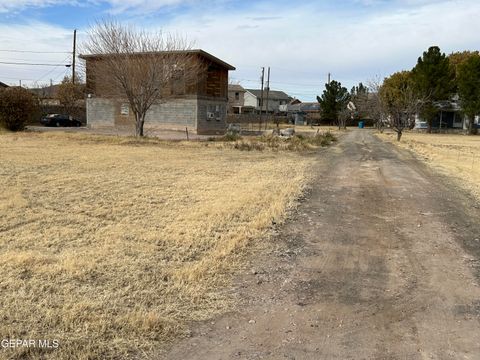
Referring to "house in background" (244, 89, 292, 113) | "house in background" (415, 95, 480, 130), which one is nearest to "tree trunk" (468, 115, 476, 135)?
"house in background" (415, 95, 480, 130)

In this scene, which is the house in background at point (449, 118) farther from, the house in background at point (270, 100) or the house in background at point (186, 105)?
the house in background at point (270, 100)

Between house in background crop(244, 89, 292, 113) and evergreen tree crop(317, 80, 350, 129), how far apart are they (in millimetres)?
23043

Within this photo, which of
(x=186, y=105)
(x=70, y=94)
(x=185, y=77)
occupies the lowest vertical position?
(x=186, y=105)

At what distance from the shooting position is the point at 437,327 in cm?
395

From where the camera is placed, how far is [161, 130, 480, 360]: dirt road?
3.58 meters

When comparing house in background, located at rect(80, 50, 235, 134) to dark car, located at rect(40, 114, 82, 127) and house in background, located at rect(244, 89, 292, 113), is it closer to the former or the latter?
dark car, located at rect(40, 114, 82, 127)

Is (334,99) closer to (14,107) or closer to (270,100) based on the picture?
(270,100)

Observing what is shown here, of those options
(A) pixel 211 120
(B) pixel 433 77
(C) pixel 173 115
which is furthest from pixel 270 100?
(C) pixel 173 115

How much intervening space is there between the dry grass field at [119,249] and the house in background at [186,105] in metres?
22.4

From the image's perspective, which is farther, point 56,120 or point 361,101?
point 361,101

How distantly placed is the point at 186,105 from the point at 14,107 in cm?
1227

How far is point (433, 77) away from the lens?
5353cm

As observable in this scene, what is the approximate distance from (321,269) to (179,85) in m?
28.4

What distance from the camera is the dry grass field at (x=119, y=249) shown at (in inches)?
146
